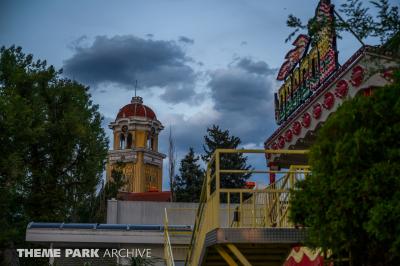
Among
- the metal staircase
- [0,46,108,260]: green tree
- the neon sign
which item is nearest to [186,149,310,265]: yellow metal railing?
the metal staircase

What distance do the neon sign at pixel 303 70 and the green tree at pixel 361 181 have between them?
646 centimetres

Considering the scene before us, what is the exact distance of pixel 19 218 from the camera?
28797 millimetres

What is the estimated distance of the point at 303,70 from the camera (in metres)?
18.3

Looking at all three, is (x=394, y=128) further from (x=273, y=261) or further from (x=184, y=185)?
(x=184, y=185)

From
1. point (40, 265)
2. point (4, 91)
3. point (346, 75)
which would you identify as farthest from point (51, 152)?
point (346, 75)

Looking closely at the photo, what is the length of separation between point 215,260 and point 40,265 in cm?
1617

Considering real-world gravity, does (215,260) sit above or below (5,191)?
below

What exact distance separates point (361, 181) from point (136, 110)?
8315 cm

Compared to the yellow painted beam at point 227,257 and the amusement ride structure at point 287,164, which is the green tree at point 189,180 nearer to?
the amusement ride structure at point 287,164

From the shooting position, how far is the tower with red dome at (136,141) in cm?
8769

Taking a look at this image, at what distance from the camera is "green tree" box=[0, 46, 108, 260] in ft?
87.3

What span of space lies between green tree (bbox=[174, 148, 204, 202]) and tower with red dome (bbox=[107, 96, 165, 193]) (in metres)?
36.6

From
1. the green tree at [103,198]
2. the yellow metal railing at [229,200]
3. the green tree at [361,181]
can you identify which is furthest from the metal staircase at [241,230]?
the green tree at [103,198]

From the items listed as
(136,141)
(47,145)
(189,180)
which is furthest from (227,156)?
(136,141)
